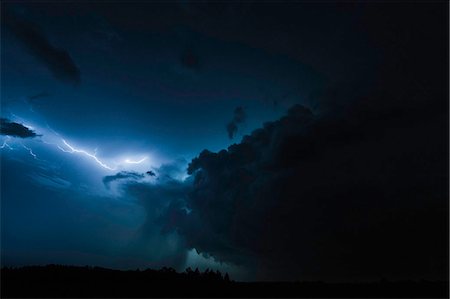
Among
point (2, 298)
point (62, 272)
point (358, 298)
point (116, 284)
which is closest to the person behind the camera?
point (2, 298)

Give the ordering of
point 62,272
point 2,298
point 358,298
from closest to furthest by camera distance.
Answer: point 2,298 → point 358,298 → point 62,272

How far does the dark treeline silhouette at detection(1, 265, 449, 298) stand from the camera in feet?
107

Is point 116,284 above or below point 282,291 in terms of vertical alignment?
below

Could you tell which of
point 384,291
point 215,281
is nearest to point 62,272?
point 215,281

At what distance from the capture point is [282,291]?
37000 millimetres

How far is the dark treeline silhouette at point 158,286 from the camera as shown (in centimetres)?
3256

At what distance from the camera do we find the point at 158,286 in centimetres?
3991

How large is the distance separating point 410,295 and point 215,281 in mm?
24664

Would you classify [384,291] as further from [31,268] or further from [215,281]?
[31,268]

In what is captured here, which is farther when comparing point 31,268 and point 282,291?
point 31,268

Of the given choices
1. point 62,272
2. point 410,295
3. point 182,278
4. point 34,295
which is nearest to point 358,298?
point 410,295

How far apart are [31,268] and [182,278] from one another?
2090 cm

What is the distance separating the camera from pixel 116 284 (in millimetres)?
39656

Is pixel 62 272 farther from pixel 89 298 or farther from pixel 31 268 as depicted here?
pixel 89 298
